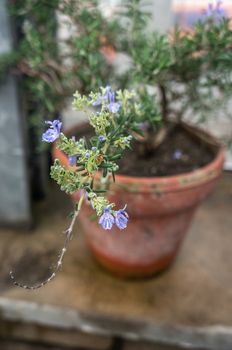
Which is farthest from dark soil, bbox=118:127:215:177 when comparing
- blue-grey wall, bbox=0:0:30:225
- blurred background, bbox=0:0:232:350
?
blue-grey wall, bbox=0:0:30:225

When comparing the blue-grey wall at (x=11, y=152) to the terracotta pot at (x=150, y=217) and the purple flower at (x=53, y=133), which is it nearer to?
the terracotta pot at (x=150, y=217)

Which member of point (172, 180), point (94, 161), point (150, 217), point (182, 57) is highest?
point (94, 161)

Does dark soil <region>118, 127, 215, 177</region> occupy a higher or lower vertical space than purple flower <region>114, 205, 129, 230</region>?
lower

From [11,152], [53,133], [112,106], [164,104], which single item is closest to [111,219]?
[53,133]

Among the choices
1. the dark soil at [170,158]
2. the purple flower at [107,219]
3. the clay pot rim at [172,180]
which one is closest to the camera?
the purple flower at [107,219]

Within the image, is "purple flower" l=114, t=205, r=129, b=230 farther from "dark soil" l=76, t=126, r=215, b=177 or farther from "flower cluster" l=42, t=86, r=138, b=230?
"dark soil" l=76, t=126, r=215, b=177

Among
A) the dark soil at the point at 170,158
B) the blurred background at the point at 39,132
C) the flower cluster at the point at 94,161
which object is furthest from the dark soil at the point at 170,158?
the flower cluster at the point at 94,161

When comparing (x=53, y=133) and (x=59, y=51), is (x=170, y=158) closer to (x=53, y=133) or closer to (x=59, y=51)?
(x=59, y=51)

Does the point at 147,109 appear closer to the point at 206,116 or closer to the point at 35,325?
the point at 206,116
